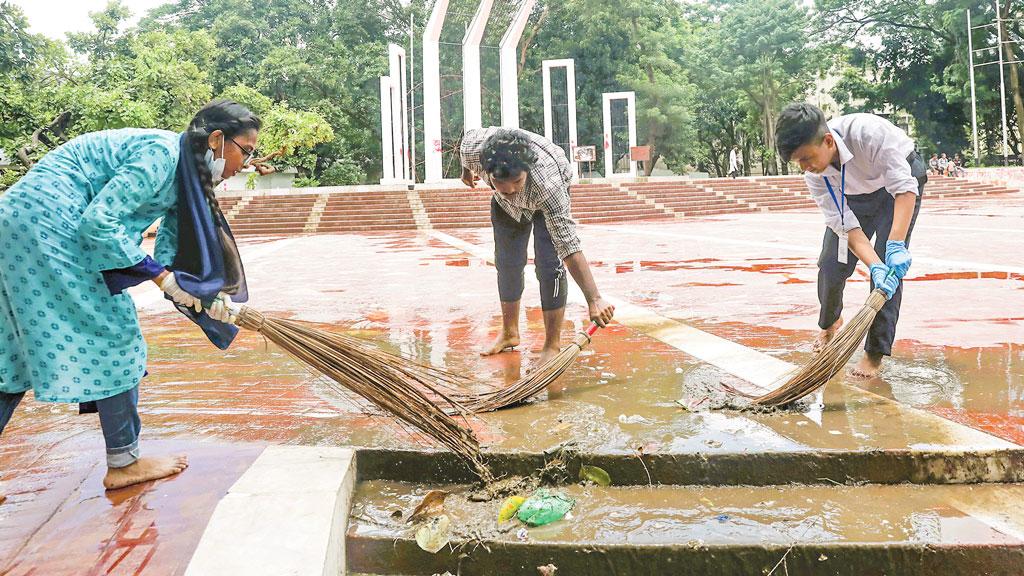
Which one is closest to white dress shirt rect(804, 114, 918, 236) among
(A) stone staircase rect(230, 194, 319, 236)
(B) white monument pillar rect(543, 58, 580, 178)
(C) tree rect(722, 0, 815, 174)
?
(A) stone staircase rect(230, 194, 319, 236)

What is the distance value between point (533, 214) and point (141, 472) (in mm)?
2040

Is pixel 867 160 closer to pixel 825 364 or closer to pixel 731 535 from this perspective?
pixel 825 364

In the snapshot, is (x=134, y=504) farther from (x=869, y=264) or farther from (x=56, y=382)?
(x=869, y=264)

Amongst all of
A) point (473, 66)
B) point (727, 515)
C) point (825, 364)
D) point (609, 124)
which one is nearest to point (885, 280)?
point (825, 364)

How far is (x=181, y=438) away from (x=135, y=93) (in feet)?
57.9

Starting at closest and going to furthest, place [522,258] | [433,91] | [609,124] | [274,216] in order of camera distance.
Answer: [522,258] < [274,216] < [433,91] < [609,124]

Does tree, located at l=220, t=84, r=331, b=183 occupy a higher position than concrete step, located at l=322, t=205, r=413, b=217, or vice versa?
tree, located at l=220, t=84, r=331, b=183

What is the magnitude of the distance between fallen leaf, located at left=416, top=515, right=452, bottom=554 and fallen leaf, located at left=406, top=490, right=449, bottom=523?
0.06 m

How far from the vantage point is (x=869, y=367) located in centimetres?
351

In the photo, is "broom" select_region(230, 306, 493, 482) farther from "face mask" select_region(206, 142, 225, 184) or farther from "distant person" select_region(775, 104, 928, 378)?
"distant person" select_region(775, 104, 928, 378)

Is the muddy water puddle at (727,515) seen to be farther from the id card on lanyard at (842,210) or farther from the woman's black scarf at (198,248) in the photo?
the id card on lanyard at (842,210)

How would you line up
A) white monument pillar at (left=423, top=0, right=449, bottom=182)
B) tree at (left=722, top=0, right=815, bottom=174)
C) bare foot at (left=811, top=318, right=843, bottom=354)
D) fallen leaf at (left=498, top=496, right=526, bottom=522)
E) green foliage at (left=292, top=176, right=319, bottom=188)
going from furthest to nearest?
tree at (left=722, top=0, right=815, bottom=174), green foliage at (left=292, top=176, right=319, bottom=188), white monument pillar at (left=423, top=0, right=449, bottom=182), bare foot at (left=811, top=318, right=843, bottom=354), fallen leaf at (left=498, top=496, right=526, bottom=522)

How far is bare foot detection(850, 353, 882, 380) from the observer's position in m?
3.47

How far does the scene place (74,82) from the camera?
1823 cm
